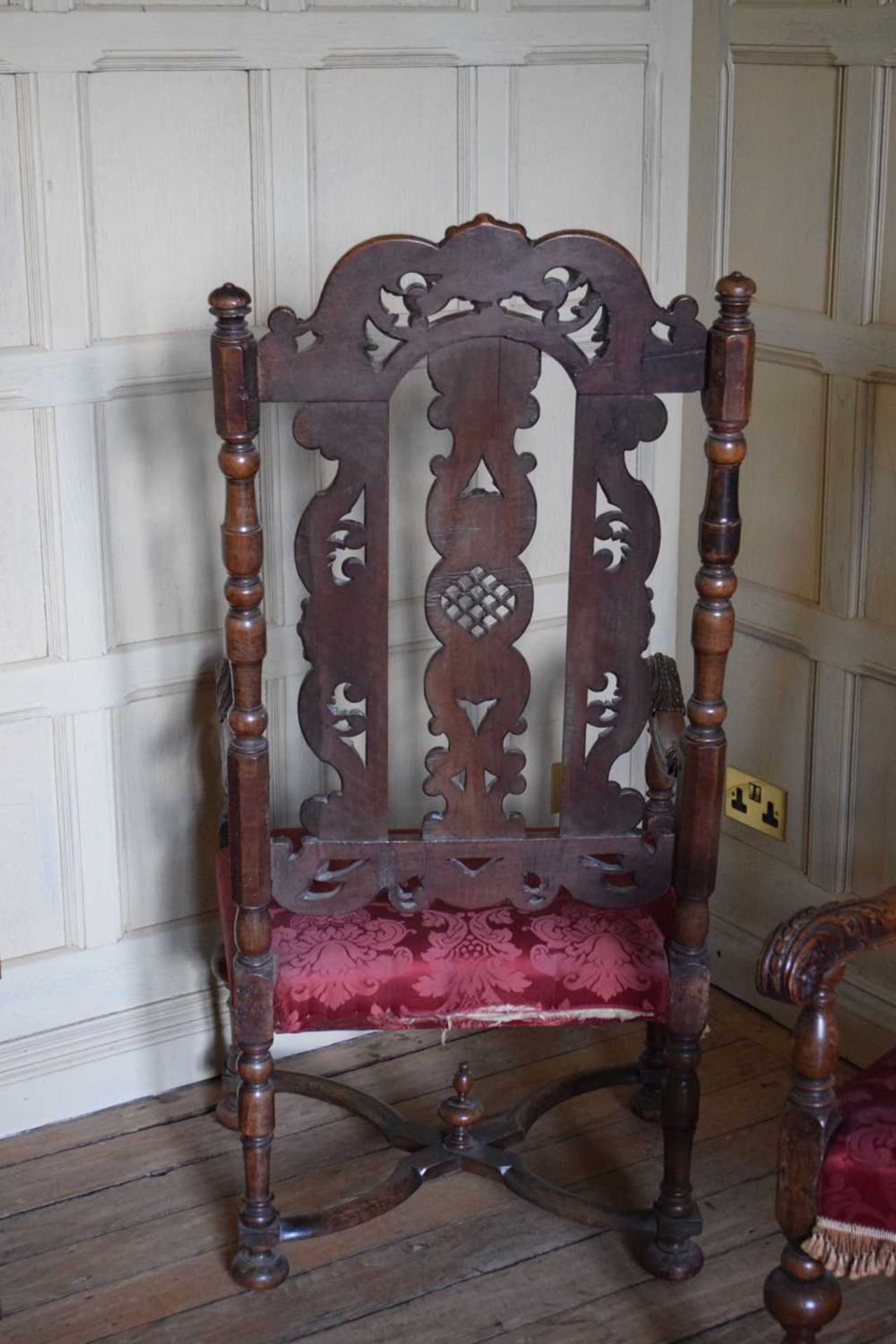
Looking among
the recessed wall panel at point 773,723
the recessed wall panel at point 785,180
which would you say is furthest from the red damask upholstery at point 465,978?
the recessed wall panel at point 785,180

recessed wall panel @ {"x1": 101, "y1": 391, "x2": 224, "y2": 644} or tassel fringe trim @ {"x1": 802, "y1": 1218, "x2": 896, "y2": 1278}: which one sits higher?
recessed wall panel @ {"x1": 101, "y1": 391, "x2": 224, "y2": 644}

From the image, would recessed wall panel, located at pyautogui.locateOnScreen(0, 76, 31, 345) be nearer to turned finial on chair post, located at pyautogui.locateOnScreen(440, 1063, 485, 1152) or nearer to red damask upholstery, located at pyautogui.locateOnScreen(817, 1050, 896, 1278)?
turned finial on chair post, located at pyautogui.locateOnScreen(440, 1063, 485, 1152)

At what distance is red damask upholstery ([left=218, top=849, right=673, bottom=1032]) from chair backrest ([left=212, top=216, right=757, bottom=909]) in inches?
2.6

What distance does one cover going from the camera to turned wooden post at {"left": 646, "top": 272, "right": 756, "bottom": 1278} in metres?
1.89

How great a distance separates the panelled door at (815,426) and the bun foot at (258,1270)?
3.25ft

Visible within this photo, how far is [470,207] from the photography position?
256cm

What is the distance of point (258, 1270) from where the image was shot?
2.19 m

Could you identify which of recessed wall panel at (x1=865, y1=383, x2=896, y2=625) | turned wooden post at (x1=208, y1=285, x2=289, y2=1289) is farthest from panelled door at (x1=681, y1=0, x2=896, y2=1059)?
turned wooden post at (x1=208, y1=285, x2=289, y2=1289)

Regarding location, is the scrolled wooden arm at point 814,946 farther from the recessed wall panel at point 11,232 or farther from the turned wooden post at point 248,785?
the recessed wall panel at point 11,232

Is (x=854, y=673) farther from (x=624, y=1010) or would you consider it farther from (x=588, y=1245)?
(x=588, y=1245)

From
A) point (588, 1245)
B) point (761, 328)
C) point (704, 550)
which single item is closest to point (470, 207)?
point (761, 328)

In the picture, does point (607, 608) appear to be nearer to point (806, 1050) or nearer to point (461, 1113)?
point (806, 1050)

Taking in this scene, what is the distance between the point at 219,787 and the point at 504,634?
78 cm

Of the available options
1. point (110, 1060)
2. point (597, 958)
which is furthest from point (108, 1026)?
point (597, 958)
